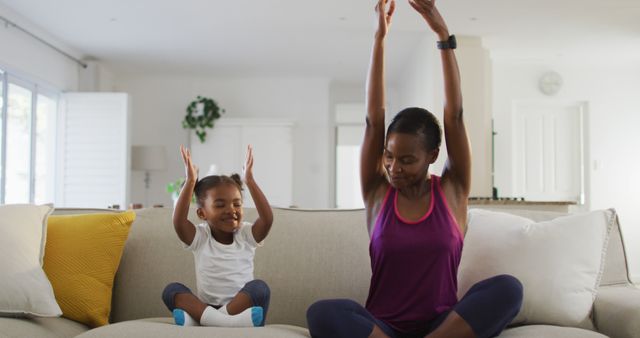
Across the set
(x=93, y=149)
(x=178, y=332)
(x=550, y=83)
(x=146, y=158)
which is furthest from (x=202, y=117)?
(x=178, y=332)

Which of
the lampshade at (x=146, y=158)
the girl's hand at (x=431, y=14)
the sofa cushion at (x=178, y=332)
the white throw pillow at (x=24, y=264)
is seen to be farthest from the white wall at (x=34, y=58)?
the girl's hand at (x=431, y=14)

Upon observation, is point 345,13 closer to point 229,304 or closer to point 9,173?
point 9,173

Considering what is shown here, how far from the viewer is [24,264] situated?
2.12 meters

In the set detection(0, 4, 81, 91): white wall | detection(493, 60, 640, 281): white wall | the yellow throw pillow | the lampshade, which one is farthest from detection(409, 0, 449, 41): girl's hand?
the lampshade

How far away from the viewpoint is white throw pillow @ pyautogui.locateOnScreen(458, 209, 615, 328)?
79.3 inches

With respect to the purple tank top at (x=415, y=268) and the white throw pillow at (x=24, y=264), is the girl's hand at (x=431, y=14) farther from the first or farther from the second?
the white throw pillow at (x=24, y=264)

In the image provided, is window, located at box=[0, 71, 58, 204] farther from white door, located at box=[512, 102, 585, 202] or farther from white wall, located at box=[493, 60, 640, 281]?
white door, located at box=[512, 102, 585, 202]

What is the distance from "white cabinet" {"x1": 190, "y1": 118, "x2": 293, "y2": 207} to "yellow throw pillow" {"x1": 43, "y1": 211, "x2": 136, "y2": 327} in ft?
25.3

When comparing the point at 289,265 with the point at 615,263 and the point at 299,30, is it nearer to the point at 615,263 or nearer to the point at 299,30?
the point at 615,263

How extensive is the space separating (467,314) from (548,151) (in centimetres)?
813

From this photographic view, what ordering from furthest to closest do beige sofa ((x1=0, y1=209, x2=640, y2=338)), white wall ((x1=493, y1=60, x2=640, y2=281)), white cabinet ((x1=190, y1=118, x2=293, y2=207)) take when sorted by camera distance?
white cabinet ((x1=190, y1=118, x2=293, y2=207)), white wall ((x1=493, y1=60, x2=640, y2=281)), beige sofa ((x1=0, y1=209, x2=640, y2=338))

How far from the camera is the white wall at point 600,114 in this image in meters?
9.20

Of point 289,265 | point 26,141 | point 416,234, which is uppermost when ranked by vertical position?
point 26,141

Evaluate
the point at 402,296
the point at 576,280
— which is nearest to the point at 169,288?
the point at 402,296
